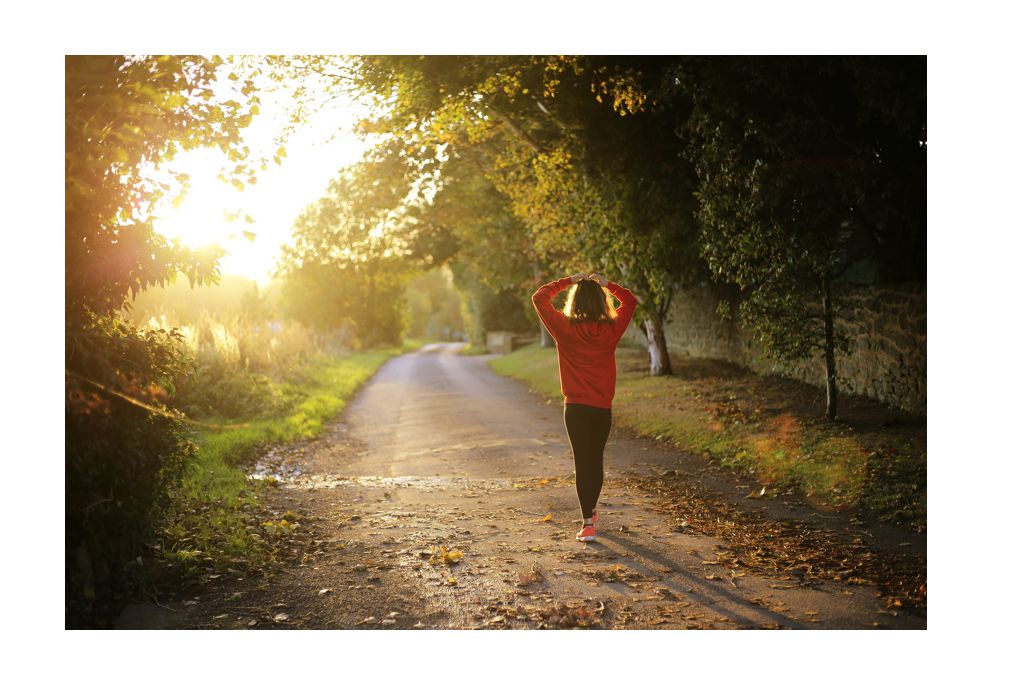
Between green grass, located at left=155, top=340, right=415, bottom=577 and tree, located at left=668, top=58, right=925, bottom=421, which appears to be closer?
green grass, located at left=155, top=340, right=415, bottom=577

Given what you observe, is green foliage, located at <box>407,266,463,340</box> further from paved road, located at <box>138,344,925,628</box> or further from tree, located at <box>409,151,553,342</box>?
paved road, located at <box>138,344,925,628</box>

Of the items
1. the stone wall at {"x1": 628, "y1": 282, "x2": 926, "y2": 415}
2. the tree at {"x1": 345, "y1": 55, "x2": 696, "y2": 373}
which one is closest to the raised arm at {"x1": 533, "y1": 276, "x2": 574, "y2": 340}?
the tree at {"x1": 345, "y1": 55, "x2": 696, "y2": 373}

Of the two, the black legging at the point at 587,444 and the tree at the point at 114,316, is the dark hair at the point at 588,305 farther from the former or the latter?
the tree at the point at 114,316

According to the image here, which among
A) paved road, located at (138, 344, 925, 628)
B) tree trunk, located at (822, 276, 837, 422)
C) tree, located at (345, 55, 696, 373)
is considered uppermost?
tree, located at (345, 55, 696, 373)

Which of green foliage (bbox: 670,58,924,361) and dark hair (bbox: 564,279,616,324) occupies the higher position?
green foliage (bbox: 670,58,924,361)

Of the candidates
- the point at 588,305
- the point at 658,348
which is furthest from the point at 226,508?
the point at 658,348

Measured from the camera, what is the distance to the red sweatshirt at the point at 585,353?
6.25 metres

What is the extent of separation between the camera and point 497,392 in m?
19.9

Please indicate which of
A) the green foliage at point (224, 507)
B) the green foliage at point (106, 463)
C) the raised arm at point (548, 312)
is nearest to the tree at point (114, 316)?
the green foliage at point (106, 463)

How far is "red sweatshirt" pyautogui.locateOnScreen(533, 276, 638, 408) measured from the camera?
6.25 meters

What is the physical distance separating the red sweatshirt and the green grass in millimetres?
2655

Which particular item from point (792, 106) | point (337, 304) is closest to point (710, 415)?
point (792, 106)

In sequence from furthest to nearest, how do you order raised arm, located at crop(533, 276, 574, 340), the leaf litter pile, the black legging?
the black legging < raised arm, located at crop(533, 276, 574, 340) < the leaf litter pile
